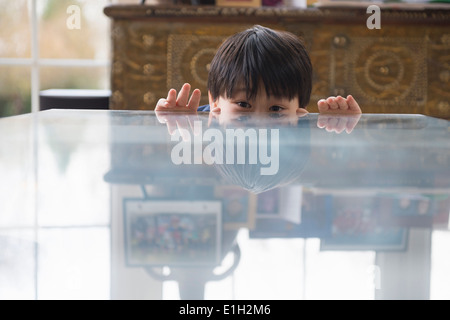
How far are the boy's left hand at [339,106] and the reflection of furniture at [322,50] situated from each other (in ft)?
3.26

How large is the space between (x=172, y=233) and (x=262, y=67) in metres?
1.17

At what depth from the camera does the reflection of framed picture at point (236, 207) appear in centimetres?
18

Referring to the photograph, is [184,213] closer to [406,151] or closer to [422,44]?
[406,151]

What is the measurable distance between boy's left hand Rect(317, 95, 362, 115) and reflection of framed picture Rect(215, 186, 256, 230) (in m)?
0.89

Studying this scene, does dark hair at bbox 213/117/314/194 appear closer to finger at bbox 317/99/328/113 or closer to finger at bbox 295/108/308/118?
finger at bbox 295/108/308/118

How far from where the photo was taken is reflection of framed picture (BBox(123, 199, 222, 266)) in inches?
6.0

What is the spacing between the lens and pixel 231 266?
15 cm

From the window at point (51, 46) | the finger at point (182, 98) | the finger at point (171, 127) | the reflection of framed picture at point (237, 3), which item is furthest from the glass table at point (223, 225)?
the window at point (51, 46)

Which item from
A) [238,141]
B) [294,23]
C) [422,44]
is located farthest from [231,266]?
[422,44]

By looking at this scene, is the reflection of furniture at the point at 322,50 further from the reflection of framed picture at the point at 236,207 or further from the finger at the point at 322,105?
the reflection of framed picture at the point at 236,207

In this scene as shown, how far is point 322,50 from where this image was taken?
7.07 ft

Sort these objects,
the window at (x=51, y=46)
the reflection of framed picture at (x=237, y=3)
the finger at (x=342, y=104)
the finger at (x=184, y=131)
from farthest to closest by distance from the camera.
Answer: the window at (x=51, y=46) → the reflection of framed picture at (x=237, y=3) → the finger at (x=342, y=104) → the finger at (x=184, y=131)

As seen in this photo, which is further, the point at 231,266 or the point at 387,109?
the point at 387,109

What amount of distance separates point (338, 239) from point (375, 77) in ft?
7.06
